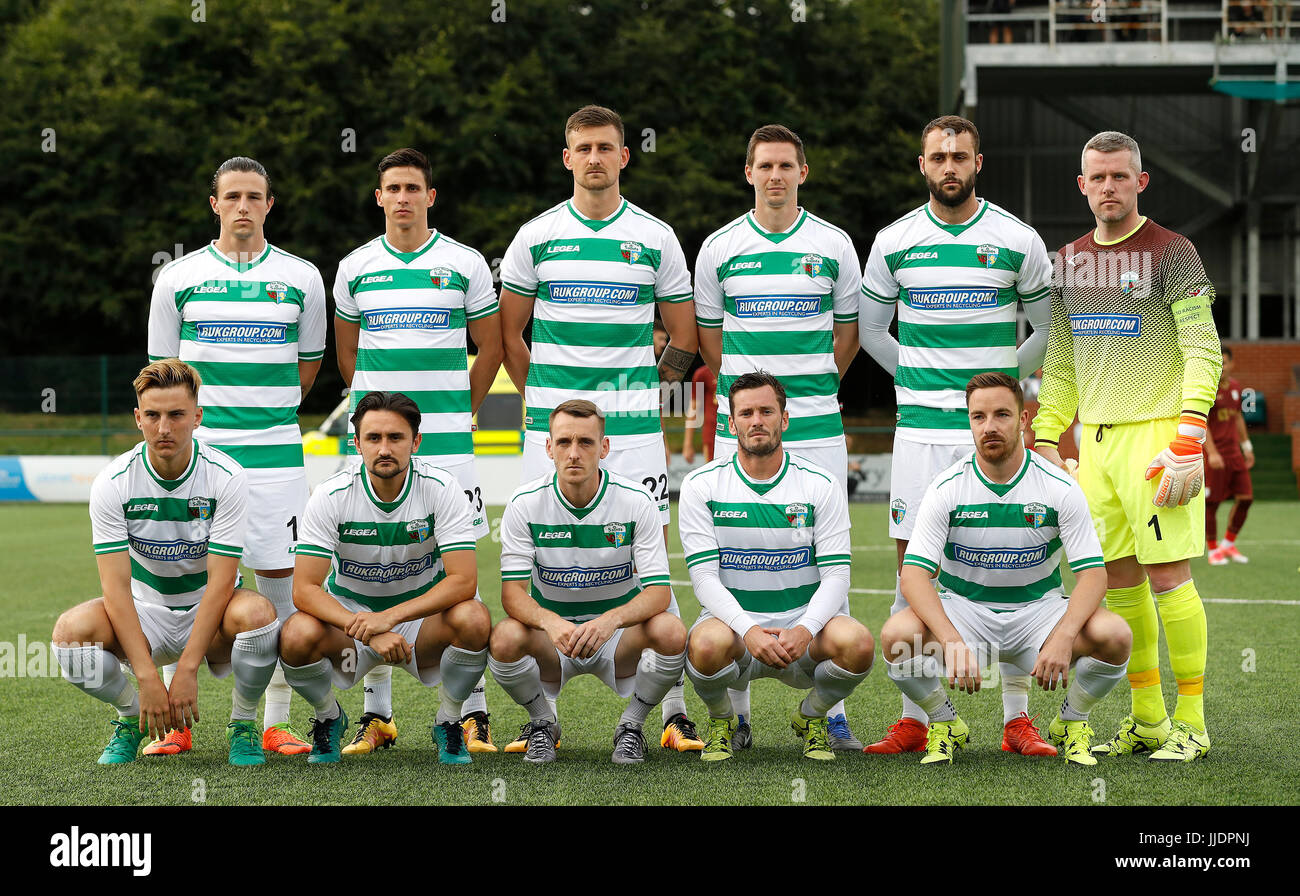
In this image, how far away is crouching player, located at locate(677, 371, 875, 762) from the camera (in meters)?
4.50

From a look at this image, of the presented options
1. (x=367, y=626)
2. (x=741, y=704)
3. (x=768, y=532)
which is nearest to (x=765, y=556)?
(x=768, y=532)

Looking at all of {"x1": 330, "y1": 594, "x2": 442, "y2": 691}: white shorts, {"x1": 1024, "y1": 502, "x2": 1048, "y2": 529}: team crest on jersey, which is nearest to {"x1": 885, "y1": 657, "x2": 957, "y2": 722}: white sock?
{"x1": 1024, "y1": 502, "x2": 1048, "y2": 529}: team crest on jersey

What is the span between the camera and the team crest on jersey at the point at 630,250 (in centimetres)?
499

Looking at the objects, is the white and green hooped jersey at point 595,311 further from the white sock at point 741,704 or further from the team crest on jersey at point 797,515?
the white sock at point 741,704

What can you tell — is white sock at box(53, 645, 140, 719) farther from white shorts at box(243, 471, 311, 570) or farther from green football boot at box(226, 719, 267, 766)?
white shorts at box(243, 471, 311, 570)

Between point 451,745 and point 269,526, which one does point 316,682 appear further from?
point 269,526

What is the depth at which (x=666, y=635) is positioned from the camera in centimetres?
446

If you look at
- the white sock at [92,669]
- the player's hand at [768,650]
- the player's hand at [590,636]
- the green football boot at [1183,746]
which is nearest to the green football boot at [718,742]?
the player's hand at [768,650]

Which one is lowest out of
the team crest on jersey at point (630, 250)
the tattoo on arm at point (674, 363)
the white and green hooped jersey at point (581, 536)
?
the white and green hooped jersey at point (581, 536)

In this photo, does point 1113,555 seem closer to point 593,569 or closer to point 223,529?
point 593,569

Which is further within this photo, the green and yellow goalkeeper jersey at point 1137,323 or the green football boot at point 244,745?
the green and yellow goalkeeper jersey at point 1137,323

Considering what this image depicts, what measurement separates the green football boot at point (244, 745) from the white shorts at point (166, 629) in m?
0.22

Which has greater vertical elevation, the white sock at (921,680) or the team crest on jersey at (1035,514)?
the team crest on jersey at (1035,514)
